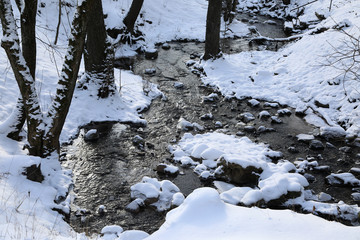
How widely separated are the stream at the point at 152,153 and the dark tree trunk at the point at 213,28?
1415mm

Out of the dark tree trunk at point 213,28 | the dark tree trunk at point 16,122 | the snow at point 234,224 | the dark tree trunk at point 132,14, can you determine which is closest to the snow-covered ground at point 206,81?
the snow at point 234,224

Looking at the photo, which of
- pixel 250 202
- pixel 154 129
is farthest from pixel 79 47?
pixel 250 202

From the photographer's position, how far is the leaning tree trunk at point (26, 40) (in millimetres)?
5223

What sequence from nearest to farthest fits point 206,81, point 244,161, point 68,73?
point 68,73, point 244,161, point 206,81

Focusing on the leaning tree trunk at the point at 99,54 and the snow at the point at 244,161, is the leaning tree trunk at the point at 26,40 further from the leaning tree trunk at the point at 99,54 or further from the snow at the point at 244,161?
the snow at the point at 244,161

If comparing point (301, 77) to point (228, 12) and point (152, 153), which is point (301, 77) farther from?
point (228, 12)

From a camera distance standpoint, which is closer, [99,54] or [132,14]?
[99,54]

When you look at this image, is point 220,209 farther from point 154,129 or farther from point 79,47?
point 154,129

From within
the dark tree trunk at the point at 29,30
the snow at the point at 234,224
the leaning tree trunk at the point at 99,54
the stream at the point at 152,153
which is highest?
the dark tree trunk at the point at 29,30

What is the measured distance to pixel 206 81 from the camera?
408 inches

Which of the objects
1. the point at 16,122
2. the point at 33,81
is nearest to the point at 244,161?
the point at 33,81

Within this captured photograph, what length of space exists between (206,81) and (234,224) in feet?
22.4

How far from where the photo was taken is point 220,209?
433 cm

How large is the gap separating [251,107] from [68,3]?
8.59m
